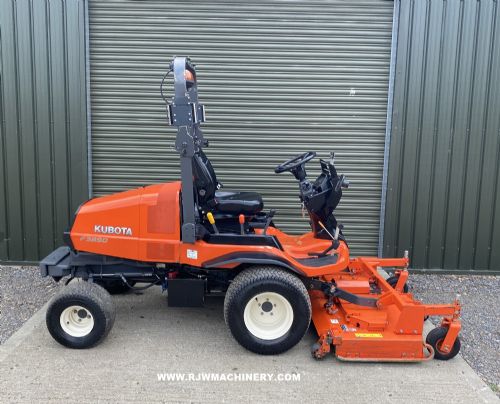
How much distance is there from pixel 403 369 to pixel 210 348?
5.03 ft

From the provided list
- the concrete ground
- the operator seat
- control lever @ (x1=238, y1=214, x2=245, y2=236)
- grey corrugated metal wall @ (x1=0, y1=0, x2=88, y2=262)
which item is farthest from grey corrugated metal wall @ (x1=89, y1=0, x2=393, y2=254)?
the concrete ground

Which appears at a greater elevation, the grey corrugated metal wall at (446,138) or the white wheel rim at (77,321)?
the grey corrugated metal wall at (446,138)

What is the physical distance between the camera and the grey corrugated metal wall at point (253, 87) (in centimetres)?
585

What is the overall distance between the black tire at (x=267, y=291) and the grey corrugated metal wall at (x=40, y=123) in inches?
118

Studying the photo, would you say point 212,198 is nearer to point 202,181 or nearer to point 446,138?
point 202,181

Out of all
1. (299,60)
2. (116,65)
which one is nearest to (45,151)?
(116,65)

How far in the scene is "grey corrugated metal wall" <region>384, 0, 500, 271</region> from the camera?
18.9 feet

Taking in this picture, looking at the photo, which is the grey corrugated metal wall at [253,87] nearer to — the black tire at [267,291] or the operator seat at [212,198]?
the operator seat at [212,198]

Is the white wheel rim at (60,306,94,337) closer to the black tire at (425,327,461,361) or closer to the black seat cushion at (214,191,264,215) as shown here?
the black seat cushion at (214,191,264,215)

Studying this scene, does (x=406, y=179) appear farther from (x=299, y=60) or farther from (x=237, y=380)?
(x=237, y=380)

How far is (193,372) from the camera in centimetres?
370

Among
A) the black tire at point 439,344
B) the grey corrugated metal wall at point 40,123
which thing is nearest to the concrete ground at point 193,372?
the black tire at point 439,344

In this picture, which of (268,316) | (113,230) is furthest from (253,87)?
(268,316)

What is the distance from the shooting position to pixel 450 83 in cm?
584
